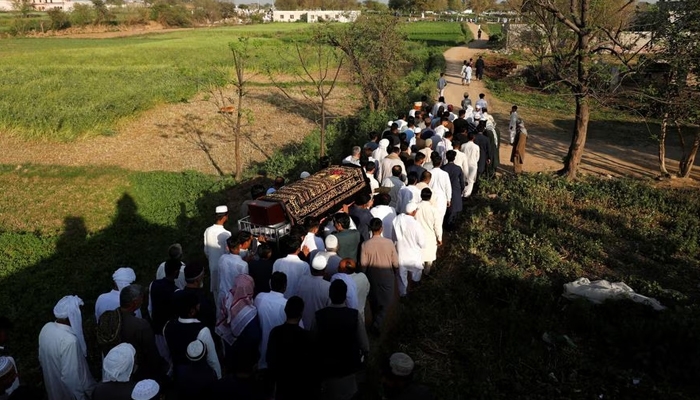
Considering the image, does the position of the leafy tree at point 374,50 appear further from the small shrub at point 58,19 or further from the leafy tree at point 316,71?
the small shrub at point 58,19

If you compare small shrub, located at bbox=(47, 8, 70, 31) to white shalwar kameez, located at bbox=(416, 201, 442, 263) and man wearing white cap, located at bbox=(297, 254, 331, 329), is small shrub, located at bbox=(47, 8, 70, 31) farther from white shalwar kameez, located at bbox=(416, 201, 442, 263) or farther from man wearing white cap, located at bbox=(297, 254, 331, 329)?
man wearing white cap, located at bbox=(297, 254, 331, 329)

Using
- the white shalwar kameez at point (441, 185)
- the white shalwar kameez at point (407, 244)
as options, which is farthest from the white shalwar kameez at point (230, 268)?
the white shalwar kameez at point (441, 185)

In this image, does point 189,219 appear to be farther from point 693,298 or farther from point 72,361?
point 693,298

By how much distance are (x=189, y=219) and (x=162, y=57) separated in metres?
30.7

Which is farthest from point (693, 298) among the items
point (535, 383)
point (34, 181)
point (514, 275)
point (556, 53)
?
point (34, 181)

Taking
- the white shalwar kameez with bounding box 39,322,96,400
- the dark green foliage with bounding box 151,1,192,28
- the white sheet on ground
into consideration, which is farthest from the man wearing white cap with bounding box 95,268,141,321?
the dark green foliage with bounding box 151,1,192,28

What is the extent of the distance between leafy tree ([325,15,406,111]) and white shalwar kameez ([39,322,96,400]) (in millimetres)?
14859

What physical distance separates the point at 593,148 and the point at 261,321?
12.7m

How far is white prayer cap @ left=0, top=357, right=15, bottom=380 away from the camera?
432cm

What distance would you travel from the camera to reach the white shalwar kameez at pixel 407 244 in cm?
667

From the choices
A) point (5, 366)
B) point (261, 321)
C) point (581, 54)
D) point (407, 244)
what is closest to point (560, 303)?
point (407, 244)

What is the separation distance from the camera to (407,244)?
22.3 feet

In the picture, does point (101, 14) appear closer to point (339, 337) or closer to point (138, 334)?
point (138, 334)

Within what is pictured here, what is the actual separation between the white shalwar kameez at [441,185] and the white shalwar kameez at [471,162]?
5.34 ft
